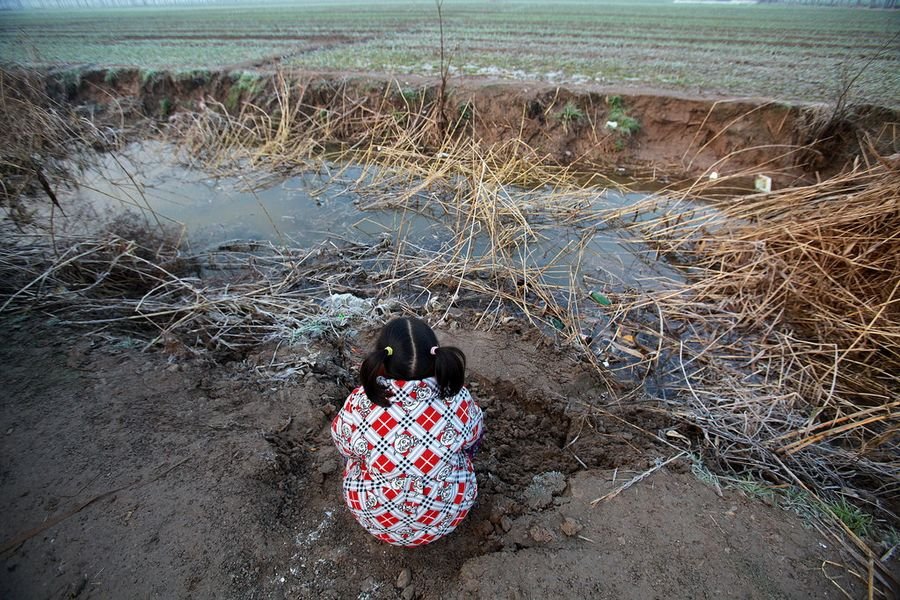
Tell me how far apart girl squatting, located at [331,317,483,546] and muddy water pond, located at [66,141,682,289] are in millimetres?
2183

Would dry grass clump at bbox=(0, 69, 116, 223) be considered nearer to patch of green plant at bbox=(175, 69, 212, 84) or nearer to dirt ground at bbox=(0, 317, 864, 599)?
dirt ground at bbox=(0, 317, 864, 599)

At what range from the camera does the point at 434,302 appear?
10.7 ft

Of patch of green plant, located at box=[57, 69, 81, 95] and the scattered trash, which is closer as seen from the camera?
the scattered trash

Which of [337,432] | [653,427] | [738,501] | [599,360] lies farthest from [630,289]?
[337,432]

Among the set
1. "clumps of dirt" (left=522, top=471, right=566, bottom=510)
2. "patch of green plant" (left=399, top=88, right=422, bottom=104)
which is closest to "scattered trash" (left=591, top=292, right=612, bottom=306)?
"clumps of dirt" (left=522, top=471, right=566, bottom=510)

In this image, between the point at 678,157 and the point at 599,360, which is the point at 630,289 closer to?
the point at 599,360

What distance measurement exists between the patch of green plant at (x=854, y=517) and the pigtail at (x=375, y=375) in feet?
6.45

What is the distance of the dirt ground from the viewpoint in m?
1.56

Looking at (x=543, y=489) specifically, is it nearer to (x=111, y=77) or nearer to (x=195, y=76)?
(x=195, y=76)

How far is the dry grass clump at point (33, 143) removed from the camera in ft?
10.5

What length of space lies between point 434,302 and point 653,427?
5.59ft

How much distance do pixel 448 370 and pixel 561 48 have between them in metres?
9.83

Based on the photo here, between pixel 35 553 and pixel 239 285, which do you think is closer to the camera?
pixel 35 553

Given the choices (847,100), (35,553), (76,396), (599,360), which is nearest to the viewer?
(35,553)
